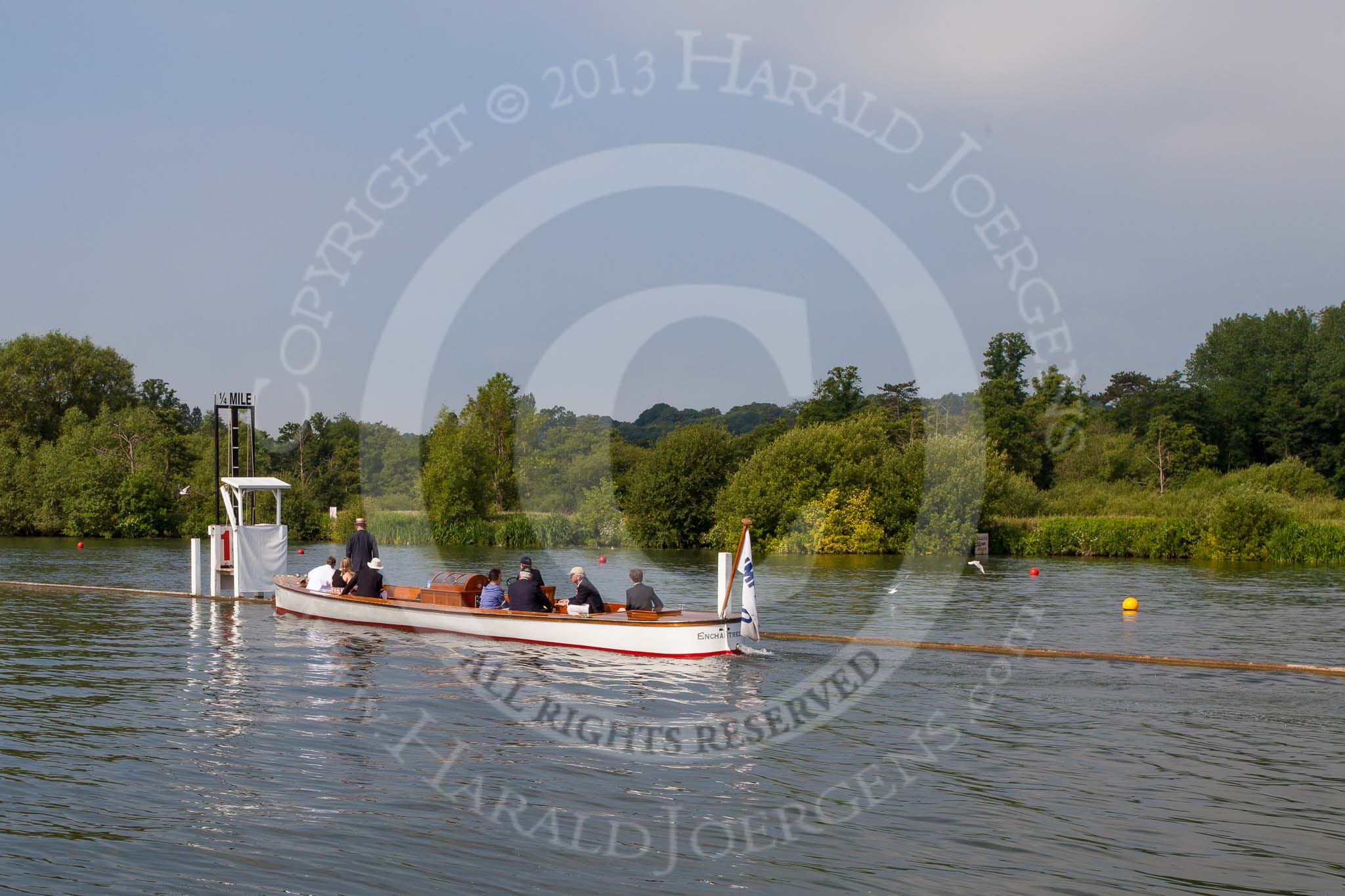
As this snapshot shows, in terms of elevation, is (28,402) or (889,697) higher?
(28,402)

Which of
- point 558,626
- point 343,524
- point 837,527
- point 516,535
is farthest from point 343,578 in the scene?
point 343,524

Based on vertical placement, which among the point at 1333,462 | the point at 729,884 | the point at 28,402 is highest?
the point at 28,402


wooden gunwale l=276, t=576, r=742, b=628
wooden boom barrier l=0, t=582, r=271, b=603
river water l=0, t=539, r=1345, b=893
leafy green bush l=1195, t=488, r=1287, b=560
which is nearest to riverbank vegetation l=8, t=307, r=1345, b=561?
leafy green bush l=1195, t=488, r=1287, b=560

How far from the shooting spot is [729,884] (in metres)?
8.52

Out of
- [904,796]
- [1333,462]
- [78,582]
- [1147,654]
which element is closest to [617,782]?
[904,796]

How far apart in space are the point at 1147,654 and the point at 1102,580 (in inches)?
667

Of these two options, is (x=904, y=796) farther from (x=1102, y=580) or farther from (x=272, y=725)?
(x=1102, y=580)

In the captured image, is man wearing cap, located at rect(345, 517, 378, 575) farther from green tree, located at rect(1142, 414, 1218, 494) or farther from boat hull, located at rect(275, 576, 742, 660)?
green tree, located at rect(1142, 414, 1218, 494)

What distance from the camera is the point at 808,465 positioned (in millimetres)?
55156

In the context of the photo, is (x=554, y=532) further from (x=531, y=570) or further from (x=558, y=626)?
(x=558, y=626)

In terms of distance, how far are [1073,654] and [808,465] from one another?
120 feet

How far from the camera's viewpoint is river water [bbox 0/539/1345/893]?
8.80m

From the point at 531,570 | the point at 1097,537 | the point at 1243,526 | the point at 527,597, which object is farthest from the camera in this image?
the point at 1097,537

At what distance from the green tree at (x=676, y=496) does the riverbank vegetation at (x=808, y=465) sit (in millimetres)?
115
